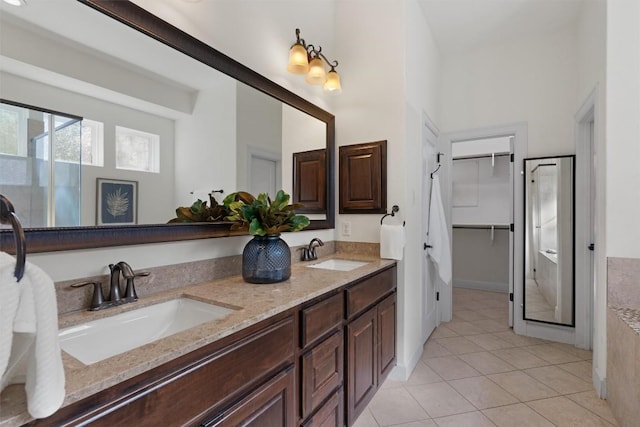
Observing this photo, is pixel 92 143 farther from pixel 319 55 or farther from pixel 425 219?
pixel 425 219

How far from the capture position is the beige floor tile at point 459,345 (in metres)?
2.69

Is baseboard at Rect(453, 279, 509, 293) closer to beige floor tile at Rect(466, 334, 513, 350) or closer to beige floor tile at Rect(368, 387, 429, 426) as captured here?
beige floor tile at Rect(466, 334, 513, 350)

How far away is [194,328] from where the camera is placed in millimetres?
899

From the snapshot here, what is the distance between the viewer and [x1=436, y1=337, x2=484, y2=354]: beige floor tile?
8.82ft

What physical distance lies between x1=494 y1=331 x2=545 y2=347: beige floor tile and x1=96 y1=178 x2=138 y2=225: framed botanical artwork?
3239 mm

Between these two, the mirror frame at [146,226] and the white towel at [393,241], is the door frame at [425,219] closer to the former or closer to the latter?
the white towel at [393,241]

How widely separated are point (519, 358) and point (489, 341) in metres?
0.33

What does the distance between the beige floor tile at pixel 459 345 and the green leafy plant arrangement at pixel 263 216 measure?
2060mm

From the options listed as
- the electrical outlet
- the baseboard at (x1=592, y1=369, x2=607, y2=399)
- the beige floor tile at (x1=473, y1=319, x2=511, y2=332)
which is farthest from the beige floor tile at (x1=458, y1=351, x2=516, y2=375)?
the electrical outlet

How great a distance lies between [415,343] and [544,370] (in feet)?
3.20

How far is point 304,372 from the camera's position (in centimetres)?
125

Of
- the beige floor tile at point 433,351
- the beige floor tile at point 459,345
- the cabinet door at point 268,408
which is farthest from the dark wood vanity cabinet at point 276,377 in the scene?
the beige floor tile at point 459,345

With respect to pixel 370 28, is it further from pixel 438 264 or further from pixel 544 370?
pixel 544 370

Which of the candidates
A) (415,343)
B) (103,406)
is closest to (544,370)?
(415,343)
